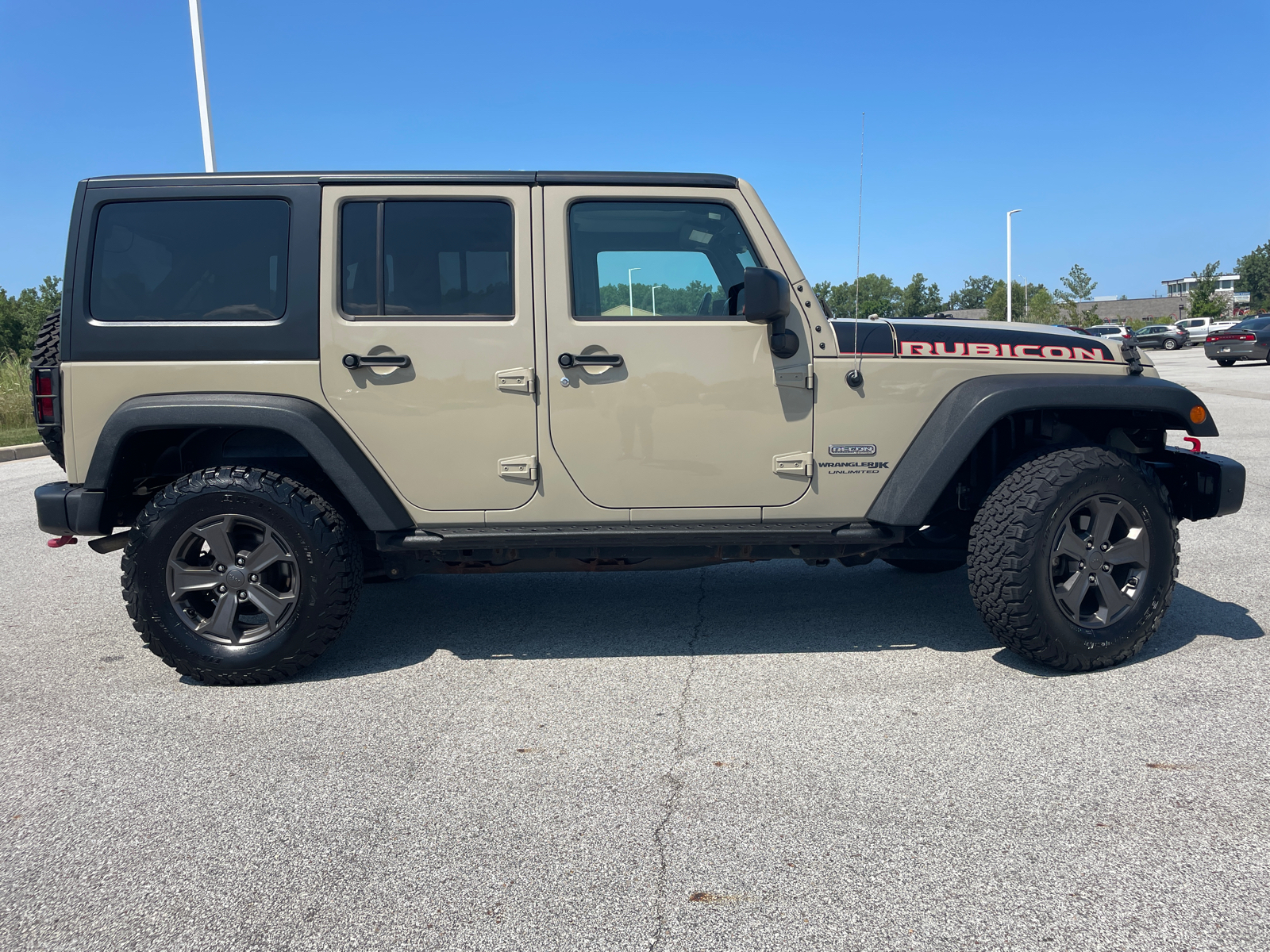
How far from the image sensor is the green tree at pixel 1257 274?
9788 cm

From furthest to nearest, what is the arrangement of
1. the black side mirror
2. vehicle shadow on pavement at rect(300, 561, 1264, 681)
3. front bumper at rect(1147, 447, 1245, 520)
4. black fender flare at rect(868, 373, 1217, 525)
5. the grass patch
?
the grass patch
vehicle shadow on pavement at rect(300, 561, 1264, 681)
front bumper at rect(1147, 447, 1245, 520)
black fender flare at rect(868, 373, 1217, 525)
the black side mirror

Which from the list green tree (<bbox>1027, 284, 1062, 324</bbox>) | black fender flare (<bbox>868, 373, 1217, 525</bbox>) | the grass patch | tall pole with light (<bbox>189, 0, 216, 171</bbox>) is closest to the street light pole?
black fender flare (<bbox>868, 373, 1217, 525</bbox>)

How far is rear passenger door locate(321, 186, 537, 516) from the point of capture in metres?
3.58

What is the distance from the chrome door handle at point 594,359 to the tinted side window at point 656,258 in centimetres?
19

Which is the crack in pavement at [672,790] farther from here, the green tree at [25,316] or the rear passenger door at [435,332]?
the green tree at [25,316]

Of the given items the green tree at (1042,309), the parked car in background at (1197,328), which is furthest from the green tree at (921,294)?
the parked car in background at (1197,328)

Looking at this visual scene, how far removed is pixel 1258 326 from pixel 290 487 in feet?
85.5

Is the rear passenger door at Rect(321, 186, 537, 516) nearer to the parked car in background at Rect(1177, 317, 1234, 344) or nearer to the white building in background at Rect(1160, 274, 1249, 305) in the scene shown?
the parked car in background at Rect(1177, 317, 1234, 344)

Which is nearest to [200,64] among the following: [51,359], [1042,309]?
[51,359]

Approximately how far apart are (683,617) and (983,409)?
5.86 ft

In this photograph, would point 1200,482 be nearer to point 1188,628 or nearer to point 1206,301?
point 1188,628

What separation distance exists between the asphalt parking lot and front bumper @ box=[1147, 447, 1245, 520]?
1.91ft

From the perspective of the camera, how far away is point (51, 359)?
146 inches

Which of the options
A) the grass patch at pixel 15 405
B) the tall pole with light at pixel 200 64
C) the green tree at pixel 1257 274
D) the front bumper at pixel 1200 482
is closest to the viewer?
the front bumper at pixel 1200 482
